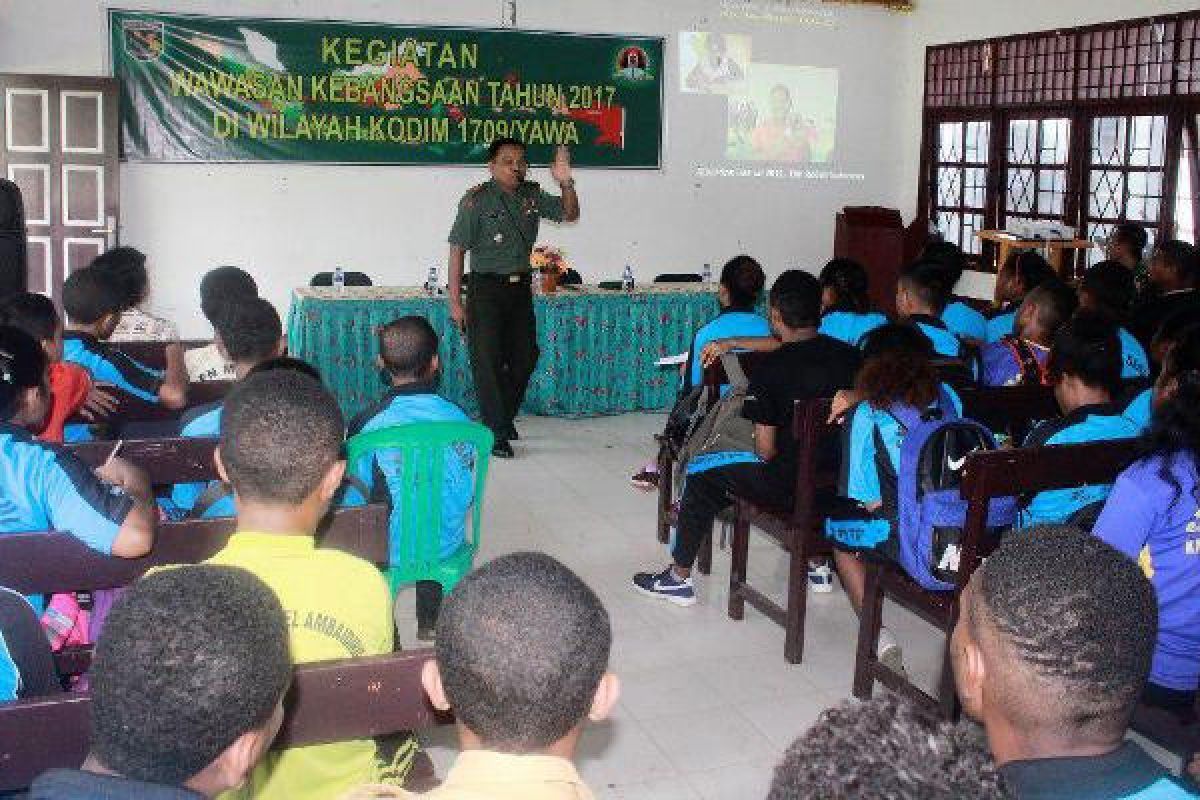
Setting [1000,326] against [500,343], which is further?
[500,343]

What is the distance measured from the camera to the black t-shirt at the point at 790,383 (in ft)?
12.2

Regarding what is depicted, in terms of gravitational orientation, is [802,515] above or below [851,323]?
below

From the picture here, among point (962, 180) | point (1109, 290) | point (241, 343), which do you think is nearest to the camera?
point (241, 343)

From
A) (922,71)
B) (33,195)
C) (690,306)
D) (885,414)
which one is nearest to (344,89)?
(33,195)

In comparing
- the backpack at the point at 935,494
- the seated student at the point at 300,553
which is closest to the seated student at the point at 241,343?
the seated student at the point at 300,553

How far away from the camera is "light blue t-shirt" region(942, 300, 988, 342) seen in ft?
16.6

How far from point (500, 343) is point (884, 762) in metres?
5.41

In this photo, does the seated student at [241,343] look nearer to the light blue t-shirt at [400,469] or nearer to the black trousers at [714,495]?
the light blue t-shirt at [400,469]

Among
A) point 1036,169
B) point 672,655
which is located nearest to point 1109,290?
point 672,655

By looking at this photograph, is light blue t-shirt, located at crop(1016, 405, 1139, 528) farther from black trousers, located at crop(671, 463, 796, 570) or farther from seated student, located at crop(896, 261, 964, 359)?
seated student, located at crop(896, 261, 964, 359)

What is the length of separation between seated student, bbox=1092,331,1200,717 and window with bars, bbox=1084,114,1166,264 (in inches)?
213

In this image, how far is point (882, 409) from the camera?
322cm

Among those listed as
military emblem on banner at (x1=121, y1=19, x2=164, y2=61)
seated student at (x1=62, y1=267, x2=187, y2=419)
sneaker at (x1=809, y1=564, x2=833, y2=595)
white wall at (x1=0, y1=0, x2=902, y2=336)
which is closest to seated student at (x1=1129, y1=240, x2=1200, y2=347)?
sneaker at (x1=809, y1=564, x2=833, y2=595)

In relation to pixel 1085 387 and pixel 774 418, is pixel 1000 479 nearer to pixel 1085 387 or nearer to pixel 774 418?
pixel 1085 387
